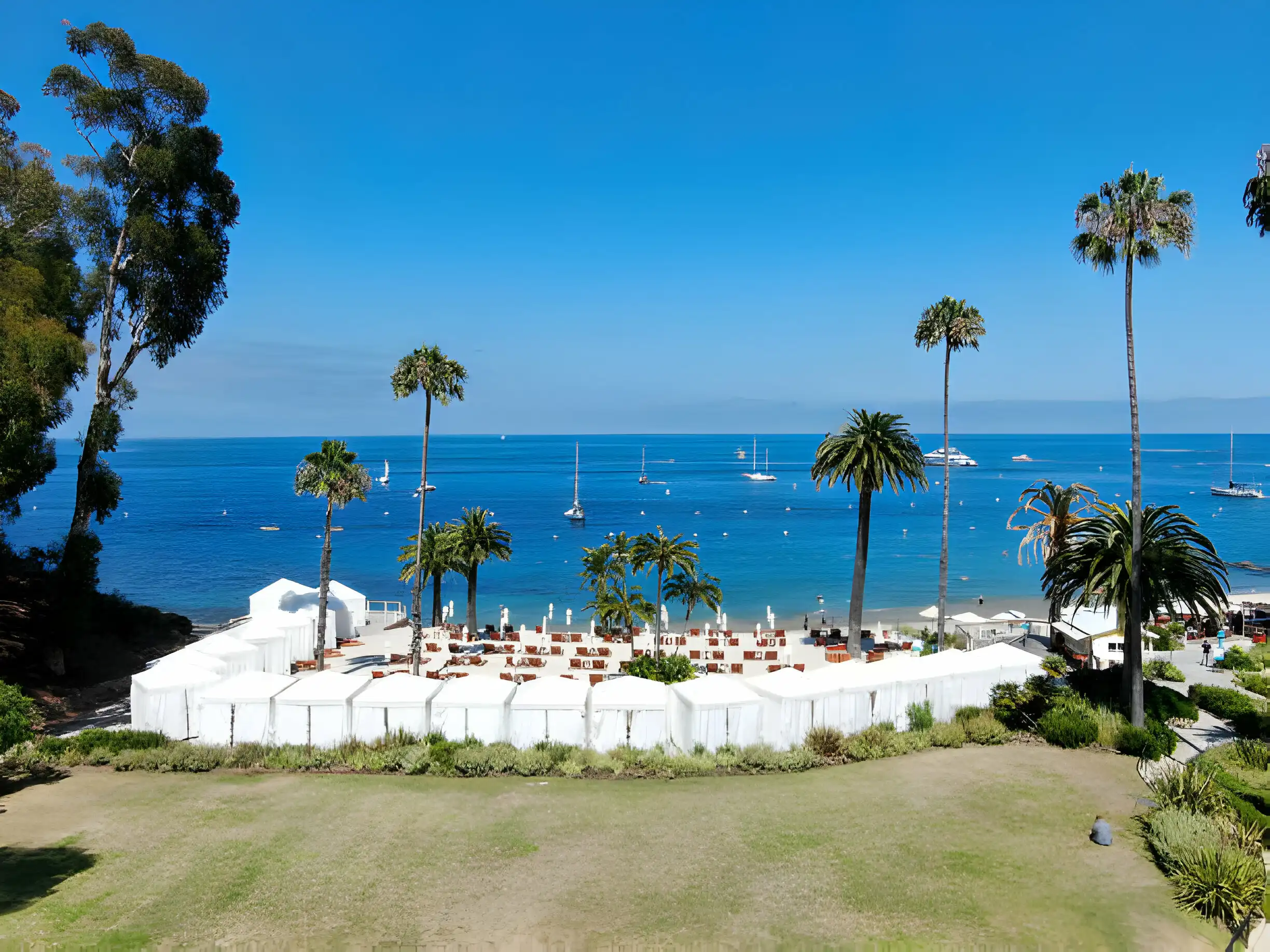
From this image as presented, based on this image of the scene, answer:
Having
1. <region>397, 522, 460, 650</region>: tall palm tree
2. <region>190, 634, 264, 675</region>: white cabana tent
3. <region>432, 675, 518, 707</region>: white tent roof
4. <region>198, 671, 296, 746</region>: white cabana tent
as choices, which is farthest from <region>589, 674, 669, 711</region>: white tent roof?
<region>397, 522, 460, 650</region>: tall palm tree

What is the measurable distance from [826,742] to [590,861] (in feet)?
25.3

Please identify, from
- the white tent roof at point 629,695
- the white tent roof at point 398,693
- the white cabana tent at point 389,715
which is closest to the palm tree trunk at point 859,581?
the white tent roof at point 629,695

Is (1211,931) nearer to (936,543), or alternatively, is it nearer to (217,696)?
(217,696)

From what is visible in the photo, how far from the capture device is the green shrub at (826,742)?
17875mm

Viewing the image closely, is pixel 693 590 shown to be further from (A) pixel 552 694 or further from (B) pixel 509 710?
Answer: (B) pixel 509 710

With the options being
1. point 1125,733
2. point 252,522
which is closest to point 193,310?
point 1125,733

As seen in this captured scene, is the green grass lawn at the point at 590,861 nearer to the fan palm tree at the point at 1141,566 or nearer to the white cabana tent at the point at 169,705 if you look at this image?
the white cabana tent at the point at 169,705

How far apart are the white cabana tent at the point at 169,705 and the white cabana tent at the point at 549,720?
26.5ft

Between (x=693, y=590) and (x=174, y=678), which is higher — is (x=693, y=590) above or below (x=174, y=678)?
above

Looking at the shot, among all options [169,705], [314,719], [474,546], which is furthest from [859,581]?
[169,705]

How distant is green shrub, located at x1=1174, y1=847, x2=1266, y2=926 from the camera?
1070 cm

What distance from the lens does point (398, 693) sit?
18.3m

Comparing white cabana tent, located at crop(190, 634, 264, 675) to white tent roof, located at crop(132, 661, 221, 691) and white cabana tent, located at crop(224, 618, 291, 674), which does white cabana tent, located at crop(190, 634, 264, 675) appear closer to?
white cabana tent, located at crop(224, 618, 291, 674)

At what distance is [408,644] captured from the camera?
105 feet
